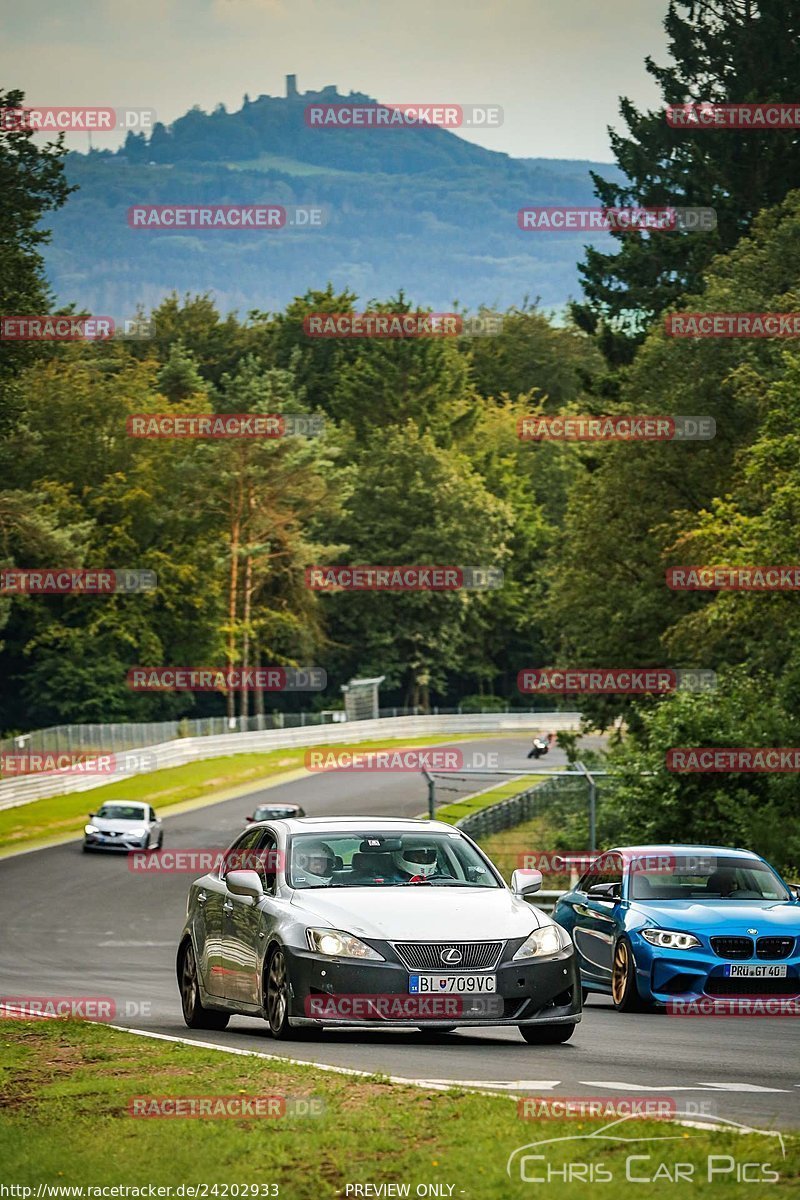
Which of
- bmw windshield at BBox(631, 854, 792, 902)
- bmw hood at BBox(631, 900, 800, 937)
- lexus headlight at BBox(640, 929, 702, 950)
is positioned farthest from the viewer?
bmw windshield at BBox(631, 854, 792, 902)

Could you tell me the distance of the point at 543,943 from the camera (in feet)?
43.3

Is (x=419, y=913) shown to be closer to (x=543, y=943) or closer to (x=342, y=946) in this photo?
(x=342, y=946)

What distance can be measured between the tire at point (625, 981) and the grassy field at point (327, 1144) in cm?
699

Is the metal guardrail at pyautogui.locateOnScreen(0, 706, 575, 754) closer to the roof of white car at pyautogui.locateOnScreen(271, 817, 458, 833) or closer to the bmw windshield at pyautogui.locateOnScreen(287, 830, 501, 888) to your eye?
the roof of white car at pyautogui.locateOnScreen(271, 817, 458, 833)

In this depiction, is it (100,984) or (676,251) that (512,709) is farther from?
(100,984)

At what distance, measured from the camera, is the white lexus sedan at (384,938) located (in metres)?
12.9

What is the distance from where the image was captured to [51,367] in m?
105

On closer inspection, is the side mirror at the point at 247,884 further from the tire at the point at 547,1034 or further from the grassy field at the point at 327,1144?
the grassy field at the point at 327,1144

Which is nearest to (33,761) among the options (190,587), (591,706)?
(591,706)

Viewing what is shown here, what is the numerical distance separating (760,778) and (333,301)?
111134 mm

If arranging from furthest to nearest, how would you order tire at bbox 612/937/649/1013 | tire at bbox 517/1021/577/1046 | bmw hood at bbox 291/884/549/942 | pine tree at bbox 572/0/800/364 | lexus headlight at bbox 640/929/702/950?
pine tree at bbox 572/0/800/364, tire at bbox 612/937/649/1013, lexus headlight at bbox 640/929/702/950, tire at bbox 517/1021/577/1046, bmw hood at bbox 291/884/549/942

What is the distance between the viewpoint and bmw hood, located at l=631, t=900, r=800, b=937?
55.5 feet

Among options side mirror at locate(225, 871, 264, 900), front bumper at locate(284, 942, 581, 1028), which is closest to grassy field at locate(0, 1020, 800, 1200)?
front bumper at locate(284, 942, 581, 1028)

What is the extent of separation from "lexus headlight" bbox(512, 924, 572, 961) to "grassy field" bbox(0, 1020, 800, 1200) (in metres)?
2.53
